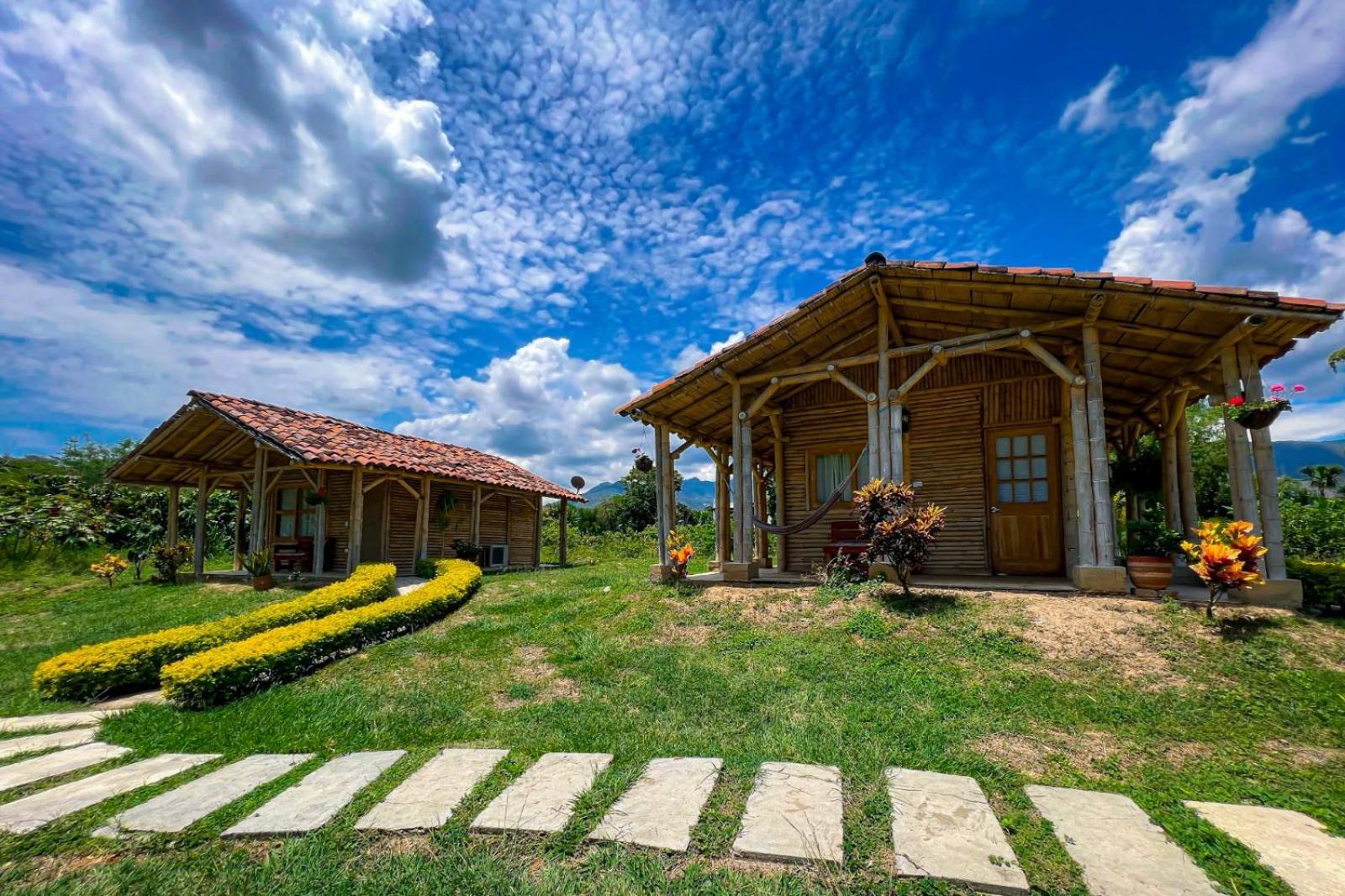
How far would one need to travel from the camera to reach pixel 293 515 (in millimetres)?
14859

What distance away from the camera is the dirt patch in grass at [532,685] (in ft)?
15.2

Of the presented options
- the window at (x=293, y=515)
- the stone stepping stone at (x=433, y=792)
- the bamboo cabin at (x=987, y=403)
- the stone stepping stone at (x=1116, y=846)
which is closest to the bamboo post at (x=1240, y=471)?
the bamboo cabin at (x=987, y=403)

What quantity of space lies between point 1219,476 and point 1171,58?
45.7ft

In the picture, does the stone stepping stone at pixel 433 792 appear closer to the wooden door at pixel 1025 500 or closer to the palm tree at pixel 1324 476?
the wooden door at pixel 1025 500

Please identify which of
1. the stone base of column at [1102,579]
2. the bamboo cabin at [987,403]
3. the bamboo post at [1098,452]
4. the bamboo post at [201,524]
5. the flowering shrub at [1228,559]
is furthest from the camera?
the bamboo post at [201,524]

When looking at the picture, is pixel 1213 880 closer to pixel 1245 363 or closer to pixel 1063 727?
pixel 1063 727

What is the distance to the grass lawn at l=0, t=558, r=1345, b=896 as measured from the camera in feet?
7.73

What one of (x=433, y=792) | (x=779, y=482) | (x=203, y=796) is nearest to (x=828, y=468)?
(x=779, y=482)

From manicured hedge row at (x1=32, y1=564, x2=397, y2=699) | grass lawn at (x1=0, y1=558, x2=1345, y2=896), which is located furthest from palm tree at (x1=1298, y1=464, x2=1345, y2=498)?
manicured hedge row at (x1=32, y1=564, x2=397, y2=699)

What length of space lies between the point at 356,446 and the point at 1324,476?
2575 cm

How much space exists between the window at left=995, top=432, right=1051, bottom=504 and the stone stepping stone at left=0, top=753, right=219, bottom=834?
932 cm

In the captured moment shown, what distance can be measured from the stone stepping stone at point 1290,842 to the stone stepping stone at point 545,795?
280cm

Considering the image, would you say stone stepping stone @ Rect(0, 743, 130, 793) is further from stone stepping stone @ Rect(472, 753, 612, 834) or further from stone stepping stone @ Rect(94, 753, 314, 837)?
stone stepping stone @ Rect(472, 753, 612, 834)

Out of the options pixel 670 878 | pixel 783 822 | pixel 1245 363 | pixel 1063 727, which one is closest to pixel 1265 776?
pixel 1063 727
